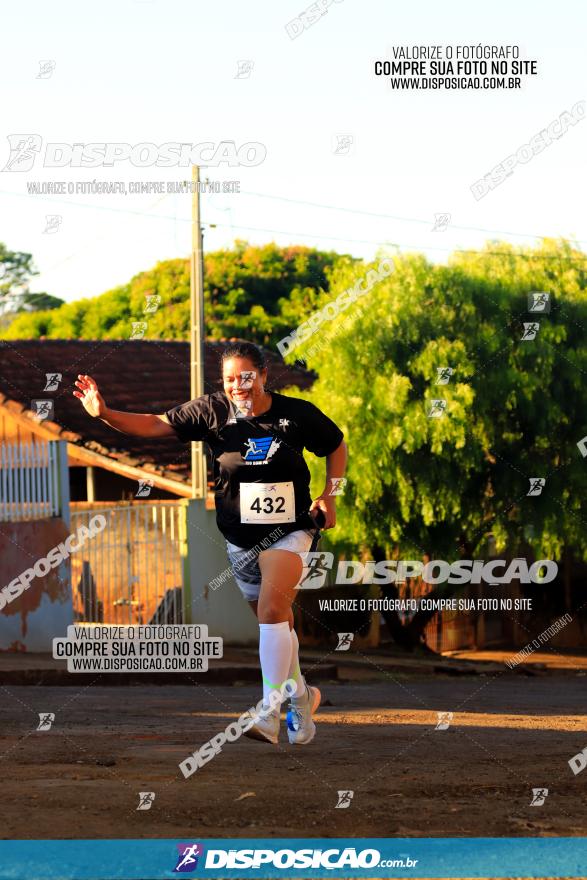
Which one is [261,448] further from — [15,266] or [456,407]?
[15,266]

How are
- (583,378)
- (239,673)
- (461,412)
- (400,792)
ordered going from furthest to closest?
(583,378), (461,412), (239,673), (400,792)

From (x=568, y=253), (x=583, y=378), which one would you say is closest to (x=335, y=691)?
(x=583, y=378)

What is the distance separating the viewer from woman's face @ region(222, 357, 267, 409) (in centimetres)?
715

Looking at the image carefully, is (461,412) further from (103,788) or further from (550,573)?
(103,788)

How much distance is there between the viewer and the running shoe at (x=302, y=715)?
7.68 meters

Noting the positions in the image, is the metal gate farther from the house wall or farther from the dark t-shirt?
the dark t-shirt

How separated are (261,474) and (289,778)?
5.24 ft

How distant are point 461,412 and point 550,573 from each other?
26.7ft

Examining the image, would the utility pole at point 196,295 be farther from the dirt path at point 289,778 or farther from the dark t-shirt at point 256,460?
the dark t-shirt at point 256,460

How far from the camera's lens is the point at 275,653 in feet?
23.9

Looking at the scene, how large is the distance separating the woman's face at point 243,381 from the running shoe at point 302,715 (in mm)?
1751

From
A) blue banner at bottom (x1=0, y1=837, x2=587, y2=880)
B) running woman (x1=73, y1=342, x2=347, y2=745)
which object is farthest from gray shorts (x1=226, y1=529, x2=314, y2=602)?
blue banner at bottom (x1=0, y1=837, x2=587, y2=880)

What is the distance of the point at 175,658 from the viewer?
733 inches

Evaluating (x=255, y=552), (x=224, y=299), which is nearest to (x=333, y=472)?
(x=255, y=552)
